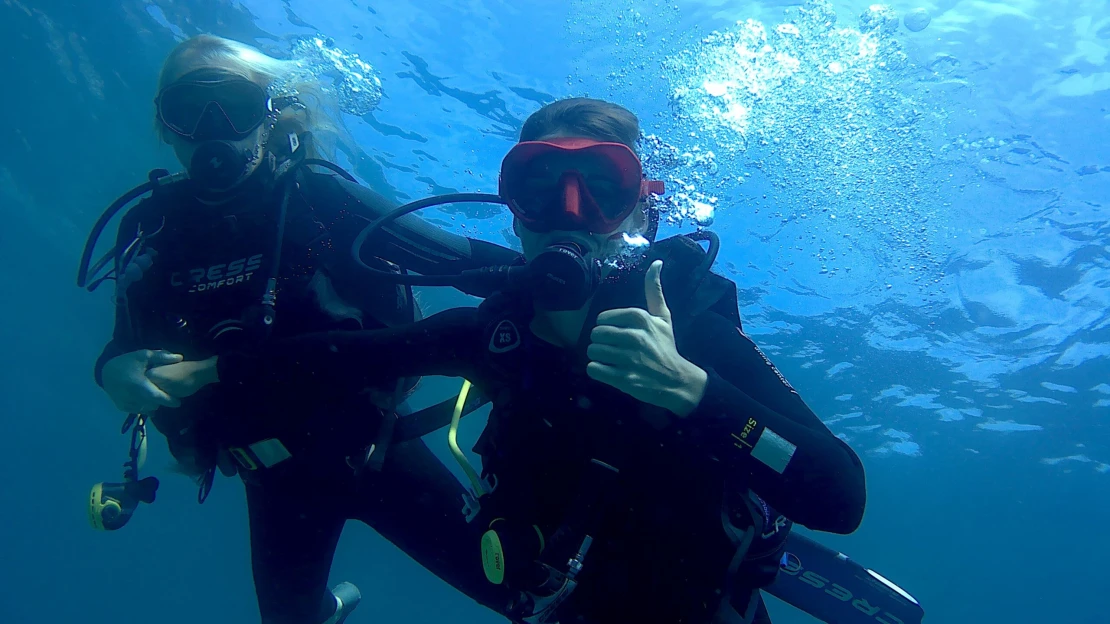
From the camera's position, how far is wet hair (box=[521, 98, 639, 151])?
2.95 meters

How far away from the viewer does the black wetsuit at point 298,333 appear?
10.7 ft

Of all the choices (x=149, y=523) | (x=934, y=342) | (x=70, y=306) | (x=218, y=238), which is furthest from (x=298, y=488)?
(x=149, y=523)

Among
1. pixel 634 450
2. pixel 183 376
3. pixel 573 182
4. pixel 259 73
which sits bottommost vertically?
pixel 183 376

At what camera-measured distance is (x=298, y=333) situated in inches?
129

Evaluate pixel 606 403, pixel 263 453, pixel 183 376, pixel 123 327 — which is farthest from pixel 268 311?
pixel 606 403

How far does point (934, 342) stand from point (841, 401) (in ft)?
20.3

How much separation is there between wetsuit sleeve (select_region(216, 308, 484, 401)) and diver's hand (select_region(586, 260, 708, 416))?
88cm

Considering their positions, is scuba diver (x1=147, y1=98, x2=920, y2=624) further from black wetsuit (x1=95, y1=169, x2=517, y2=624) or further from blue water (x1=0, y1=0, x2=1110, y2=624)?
blue water (x1=0, y1=0, x2=1110, y2=624)

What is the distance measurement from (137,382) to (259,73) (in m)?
2.44

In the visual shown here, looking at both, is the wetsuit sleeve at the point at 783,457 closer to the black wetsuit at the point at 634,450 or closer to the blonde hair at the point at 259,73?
the black wetsuit at the point at 634,450

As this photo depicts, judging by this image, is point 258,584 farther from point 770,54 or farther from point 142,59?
point 142,59

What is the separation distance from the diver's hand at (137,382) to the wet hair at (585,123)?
2346mm

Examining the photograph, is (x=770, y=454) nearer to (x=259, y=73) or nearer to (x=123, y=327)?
(x=123, y=327)

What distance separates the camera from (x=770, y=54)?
30.7 ft
